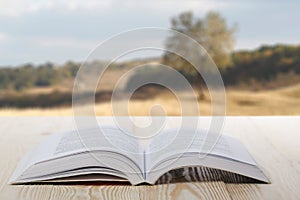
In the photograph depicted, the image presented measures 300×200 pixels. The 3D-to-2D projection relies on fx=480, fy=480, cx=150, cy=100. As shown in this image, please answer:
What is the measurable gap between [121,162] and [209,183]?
0.64 ft

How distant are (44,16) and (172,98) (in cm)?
161

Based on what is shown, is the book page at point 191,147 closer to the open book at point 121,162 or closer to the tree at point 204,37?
the open book at point 121,162

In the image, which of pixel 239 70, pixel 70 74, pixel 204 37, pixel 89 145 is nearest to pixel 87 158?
Result: pixel 89 145

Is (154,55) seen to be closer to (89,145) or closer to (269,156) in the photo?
(269,156)

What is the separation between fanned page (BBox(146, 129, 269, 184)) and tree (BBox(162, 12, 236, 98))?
12.1 feet

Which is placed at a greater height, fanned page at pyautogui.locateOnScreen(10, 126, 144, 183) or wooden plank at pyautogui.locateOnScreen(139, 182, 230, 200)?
fanned page at pyautogui.locateOnScreen(10, 126, 144, 183)

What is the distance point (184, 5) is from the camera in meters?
4.93

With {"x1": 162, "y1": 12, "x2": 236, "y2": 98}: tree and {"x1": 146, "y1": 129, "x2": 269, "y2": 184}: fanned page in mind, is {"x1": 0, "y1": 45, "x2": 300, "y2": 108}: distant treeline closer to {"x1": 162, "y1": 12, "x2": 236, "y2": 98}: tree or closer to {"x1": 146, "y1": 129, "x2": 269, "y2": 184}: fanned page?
{"x1": 162, "y1": 12, "x2": 236, "y2": 98}: tree

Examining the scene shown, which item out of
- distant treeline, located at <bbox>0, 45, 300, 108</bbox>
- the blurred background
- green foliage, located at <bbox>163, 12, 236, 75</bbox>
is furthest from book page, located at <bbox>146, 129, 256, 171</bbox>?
distant treeline, located at <bbox>0, 45, 300, 108</bbox>

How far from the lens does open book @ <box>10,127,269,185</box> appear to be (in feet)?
3.42

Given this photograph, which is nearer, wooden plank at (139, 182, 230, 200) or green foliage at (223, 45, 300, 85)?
wooden plank at (139, 182, 230, 200)

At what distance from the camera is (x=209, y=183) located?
102 cm

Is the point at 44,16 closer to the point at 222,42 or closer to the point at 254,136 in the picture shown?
the point at 222,42

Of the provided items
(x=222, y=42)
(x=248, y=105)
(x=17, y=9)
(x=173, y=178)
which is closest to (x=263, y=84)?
(x=248, y=105)
